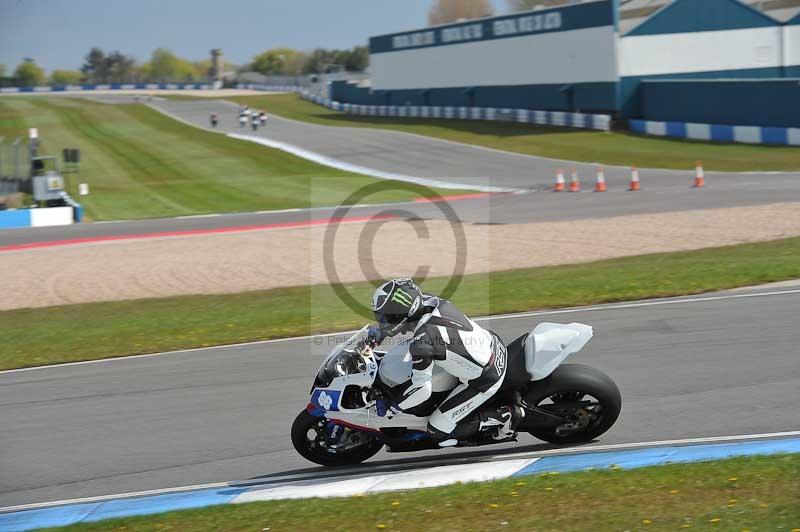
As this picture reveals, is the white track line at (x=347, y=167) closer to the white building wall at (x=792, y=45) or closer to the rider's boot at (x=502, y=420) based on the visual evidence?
the white building wall at (x=792, y=45)

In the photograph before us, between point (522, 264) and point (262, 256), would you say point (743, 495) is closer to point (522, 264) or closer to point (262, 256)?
point (522, 264)

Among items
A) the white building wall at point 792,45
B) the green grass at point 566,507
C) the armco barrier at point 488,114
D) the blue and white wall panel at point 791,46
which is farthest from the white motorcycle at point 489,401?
the white building wall at point 792,45

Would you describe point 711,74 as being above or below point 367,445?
above

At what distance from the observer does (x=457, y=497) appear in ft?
22.6

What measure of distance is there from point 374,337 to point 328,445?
1211mm

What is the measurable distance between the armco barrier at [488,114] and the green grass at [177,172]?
16330 mm

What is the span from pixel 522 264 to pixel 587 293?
13.7ft

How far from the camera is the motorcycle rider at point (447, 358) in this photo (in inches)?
302

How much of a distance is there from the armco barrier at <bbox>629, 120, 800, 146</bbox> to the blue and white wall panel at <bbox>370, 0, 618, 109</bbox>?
14.6 ft

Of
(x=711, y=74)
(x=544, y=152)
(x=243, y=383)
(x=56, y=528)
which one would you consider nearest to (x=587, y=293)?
(x=243, y=383)

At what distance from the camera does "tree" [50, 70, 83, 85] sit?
16627 cm

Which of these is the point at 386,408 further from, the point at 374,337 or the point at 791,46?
the point at 791,46

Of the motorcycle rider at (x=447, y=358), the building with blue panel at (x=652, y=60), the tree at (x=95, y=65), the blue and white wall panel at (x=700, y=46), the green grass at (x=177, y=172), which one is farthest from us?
the tree at (x=95, y=65)

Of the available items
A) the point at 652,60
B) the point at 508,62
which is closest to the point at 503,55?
the point at 508,62
